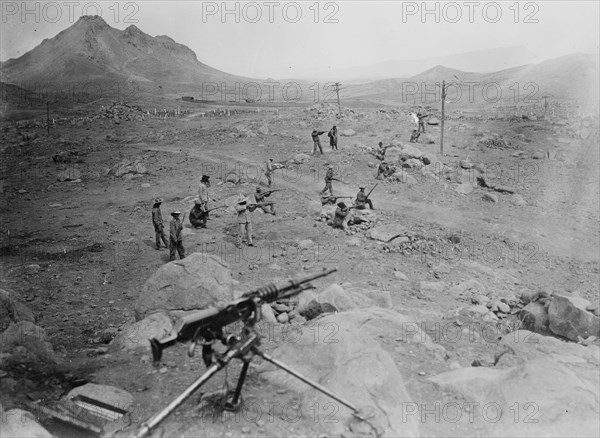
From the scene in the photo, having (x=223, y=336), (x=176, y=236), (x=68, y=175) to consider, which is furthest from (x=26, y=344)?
(x=68, y=175)

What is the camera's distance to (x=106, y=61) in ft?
286

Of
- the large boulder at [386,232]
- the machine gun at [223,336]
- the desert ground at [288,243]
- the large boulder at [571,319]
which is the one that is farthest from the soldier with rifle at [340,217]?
the machine gun at [223,336]

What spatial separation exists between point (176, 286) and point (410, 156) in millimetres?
16407

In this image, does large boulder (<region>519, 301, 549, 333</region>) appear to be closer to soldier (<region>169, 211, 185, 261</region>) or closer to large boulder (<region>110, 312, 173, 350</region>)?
large boulder (<region>110, 312, 173, 350</region>)

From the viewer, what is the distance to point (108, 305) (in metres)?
8.96

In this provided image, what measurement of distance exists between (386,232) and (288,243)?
289 centimetres

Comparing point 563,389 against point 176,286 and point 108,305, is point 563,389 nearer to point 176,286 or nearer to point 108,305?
point 176,286

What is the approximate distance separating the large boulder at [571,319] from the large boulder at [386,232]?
5.20 meters

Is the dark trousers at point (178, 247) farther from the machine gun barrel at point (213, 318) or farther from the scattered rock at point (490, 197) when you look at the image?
the scattered rock at point (490, 197)

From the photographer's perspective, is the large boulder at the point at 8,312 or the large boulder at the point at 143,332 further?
the large boulder at the point at 8,312

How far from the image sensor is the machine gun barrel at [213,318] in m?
3.87

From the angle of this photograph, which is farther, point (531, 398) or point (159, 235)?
point (159, 235)

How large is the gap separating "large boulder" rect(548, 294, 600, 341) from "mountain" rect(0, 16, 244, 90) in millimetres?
72203

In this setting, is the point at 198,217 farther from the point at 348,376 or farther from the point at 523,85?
the point at 523,85
